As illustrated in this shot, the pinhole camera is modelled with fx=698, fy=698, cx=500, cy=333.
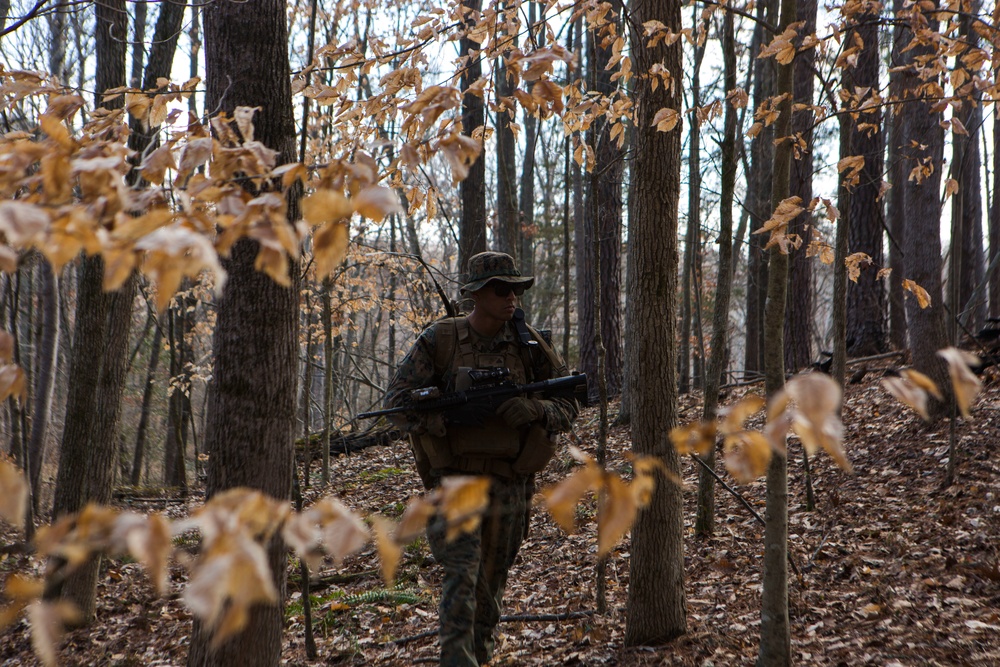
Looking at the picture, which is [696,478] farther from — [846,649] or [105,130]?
[105,130]

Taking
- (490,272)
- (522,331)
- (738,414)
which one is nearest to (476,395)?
(522,331)

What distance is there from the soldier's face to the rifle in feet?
1.20

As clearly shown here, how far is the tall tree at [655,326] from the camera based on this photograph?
3.89 meters

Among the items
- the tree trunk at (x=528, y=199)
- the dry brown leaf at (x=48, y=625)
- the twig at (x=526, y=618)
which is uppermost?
the tree trunk at (x=528, y=199)

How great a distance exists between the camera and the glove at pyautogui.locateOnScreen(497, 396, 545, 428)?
4.02 metres

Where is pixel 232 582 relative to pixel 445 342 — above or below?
below

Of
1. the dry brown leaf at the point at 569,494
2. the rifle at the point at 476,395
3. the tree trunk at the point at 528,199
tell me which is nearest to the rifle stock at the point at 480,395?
the rifle at the point at 476,395

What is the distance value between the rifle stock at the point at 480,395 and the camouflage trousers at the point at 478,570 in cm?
50

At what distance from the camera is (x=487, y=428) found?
4.12 metres

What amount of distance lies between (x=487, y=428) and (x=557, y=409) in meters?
0.44

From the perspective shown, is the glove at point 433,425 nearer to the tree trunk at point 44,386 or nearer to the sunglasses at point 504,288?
the sunglasses at point 504,288

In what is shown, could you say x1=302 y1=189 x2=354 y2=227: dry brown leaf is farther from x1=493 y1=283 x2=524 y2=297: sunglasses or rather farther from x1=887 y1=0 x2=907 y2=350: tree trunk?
x1=887 y1=0 x2=907 y2=350: tree trunk

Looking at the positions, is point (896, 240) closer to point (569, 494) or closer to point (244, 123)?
point (244, 123)

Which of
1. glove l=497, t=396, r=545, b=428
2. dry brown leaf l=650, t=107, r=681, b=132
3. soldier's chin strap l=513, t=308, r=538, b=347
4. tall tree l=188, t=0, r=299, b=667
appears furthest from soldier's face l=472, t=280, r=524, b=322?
tall tree l=188, t=0, r=299, b=667
